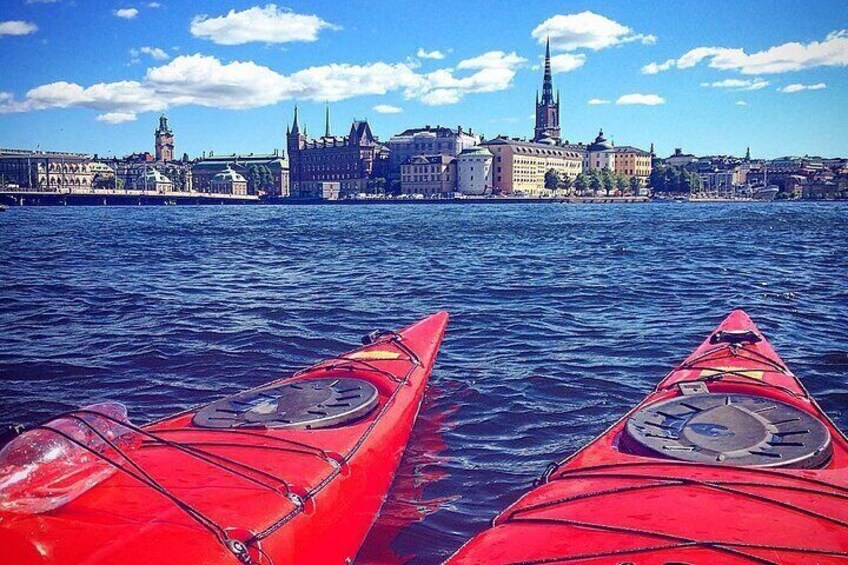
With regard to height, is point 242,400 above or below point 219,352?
above

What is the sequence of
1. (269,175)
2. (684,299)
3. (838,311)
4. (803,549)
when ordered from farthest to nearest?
(269,175)
(684,299)
(838,311)
(803,549)

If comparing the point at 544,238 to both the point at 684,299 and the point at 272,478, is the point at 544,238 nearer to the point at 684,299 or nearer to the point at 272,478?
the point at 684,299

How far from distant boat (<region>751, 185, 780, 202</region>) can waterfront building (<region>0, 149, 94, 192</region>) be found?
477 ft

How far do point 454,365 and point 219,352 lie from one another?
3412 millimetres

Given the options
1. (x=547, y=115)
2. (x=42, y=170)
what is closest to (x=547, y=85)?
(x=547, y=115)

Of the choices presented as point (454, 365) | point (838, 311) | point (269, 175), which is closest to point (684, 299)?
point (838, 311)

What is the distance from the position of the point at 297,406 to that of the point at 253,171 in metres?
172

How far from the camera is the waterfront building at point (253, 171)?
561 ft

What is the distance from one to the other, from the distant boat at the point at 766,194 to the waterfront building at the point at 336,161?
279 ft

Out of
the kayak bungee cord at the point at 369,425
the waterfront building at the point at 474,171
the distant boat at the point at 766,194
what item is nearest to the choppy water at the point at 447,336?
the kayak bungee cord at the point at 369,425

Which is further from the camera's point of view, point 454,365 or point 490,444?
point 454,365

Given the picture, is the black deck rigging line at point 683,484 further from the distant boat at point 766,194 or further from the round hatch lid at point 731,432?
the distant boat at point 766,194

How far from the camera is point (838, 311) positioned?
1373cm

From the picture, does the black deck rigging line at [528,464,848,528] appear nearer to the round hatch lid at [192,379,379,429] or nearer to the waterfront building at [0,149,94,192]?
the round hatch lid at [192,379,379,429]
